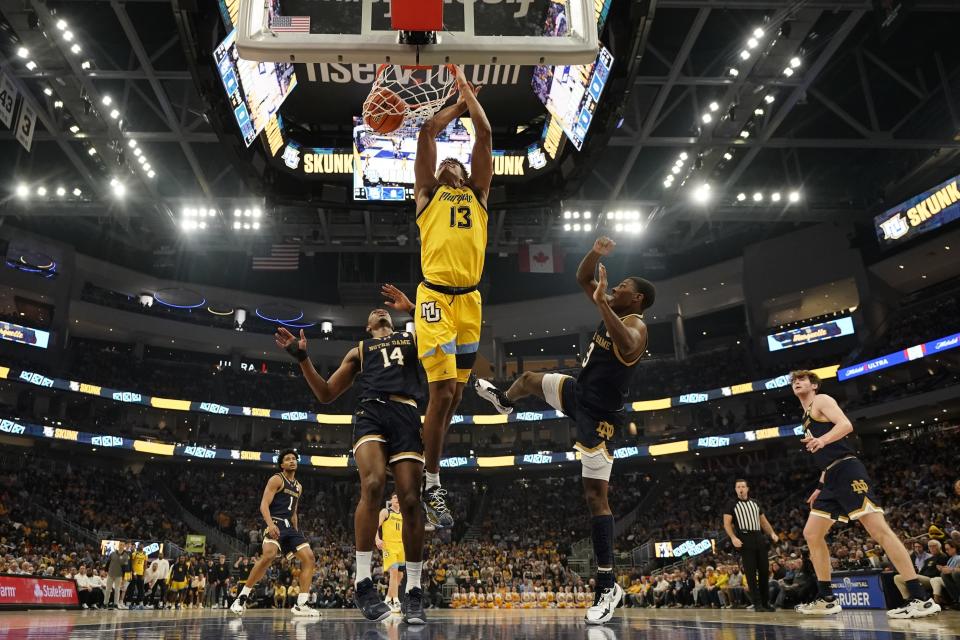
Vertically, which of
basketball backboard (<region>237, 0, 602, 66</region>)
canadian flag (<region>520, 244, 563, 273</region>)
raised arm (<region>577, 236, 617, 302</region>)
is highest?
canadian flag (<region>520, 244, 563, 273</region>)

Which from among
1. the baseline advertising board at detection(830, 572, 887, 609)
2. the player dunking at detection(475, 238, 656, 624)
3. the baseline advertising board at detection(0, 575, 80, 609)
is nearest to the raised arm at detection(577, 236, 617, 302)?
the player dunking at detection(475, 238, 656, 624)

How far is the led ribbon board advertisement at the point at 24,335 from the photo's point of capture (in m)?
29.2

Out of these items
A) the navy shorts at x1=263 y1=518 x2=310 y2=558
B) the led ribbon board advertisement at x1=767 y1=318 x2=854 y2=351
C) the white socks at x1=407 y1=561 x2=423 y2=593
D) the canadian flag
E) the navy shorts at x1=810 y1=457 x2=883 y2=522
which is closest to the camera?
the white socks at x1=407 y1=561 x2=423 y2=593

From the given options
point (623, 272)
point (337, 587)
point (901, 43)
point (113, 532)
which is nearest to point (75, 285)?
point (113, 532)

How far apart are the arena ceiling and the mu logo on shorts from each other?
5.63m

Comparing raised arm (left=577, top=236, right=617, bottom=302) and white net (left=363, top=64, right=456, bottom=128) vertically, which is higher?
white net (left=363, top=64, right=456, bottom=128)

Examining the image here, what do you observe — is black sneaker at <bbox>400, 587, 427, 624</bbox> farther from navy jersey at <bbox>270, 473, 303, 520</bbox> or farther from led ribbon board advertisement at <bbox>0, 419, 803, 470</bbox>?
led ribbon board advertisement at <bbox>0, 419, 803, 470</bbox>

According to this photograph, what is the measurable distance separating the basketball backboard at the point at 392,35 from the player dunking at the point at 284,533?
566 cm

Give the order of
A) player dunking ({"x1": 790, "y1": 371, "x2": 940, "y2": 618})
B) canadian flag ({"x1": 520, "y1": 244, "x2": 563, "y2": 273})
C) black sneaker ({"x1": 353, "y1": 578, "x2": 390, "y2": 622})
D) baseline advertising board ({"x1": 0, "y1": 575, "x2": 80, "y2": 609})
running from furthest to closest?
canadian flag ({"x1": 520, "y1": 244, "x2": 563, "y2": 273}) → baseline advertising board ({"x1": 0, "y1": 575, "x2": 80, "y2": 609}) → player dunking ({"x1": 790, "y1": 371, "x2": 940, "y2": 618}) → black sneaker ({"x1": 353, "y1": 578, "x2": 390, "y2": 622})

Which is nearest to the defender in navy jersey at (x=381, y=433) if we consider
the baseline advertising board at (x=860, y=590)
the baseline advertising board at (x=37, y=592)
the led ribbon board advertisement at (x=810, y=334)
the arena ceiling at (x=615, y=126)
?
the arena ceiling at (x=615, y=126)

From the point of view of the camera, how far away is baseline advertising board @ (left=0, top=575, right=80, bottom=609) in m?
13.2

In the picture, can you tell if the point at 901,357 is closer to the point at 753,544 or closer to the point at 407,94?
the point at 753,544

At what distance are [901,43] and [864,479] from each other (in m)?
18.4

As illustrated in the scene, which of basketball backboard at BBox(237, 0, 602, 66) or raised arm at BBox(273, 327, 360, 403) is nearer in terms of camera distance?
basketball backboard at BBox(237, 0, 602, 66)
